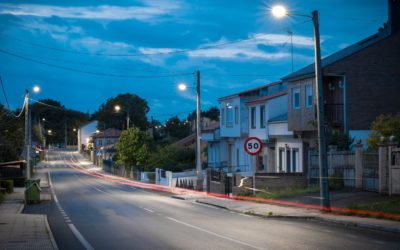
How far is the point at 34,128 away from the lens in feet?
538

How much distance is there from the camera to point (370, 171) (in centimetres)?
2672

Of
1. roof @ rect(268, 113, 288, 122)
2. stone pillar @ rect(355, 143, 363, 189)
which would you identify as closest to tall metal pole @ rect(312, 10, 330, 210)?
stone pillar @ rect(355, 143, 363, 189)

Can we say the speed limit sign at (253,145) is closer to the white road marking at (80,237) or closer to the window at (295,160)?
the window at (295,160)

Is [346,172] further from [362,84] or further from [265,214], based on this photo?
[362,84]

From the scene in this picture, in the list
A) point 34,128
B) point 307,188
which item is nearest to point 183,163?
point 307,188

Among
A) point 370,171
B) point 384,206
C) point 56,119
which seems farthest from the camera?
point 56,119

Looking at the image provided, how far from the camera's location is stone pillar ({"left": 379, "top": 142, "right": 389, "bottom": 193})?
24875 mm

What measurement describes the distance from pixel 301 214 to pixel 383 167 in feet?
13.8

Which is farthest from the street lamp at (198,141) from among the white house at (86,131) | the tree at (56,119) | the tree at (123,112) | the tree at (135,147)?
the tree at (56,119)

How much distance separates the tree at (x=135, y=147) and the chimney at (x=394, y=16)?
37755 mm

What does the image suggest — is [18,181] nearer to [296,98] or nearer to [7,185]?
[7,185]

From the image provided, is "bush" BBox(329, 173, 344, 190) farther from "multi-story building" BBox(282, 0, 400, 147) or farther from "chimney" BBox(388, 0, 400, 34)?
"chimney" BBox(388, 0, 400, 34)

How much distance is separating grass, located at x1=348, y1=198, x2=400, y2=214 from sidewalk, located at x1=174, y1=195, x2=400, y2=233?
0.93 meters

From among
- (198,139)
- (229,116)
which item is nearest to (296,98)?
(198,139)
